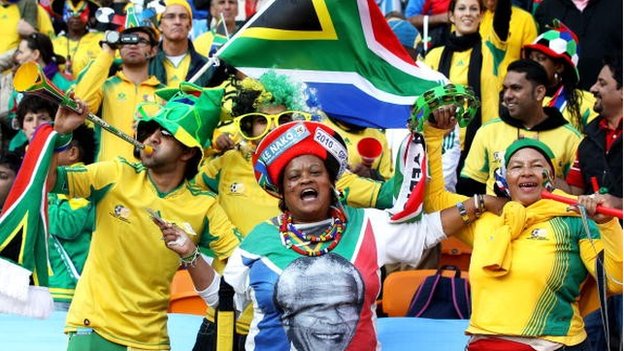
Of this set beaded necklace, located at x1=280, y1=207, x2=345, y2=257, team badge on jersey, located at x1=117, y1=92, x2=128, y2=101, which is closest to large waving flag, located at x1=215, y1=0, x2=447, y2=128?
beaded necklace, located at x1=280, y1=207, x2=345, y2=257

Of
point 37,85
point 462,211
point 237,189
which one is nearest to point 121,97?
point 237,189

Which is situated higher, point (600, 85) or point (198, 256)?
point (600, 85)

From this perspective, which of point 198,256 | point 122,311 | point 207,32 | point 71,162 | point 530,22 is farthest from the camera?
point 207,32

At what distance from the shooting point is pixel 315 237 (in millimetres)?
6355

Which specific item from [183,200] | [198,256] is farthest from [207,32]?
[198,256]

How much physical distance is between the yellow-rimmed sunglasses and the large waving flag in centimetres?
23

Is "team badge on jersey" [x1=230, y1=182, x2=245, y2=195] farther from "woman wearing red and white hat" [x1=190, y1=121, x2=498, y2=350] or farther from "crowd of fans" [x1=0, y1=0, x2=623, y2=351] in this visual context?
"woman wearing red and white hat" [x1=190, y1=121, x2=498, y2=350]

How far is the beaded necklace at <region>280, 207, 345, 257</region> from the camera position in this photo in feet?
20.7

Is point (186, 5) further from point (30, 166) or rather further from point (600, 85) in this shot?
point (30, 166)

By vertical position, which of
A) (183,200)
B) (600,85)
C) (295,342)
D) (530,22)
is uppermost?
(530,22)

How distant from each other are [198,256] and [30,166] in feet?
3.09

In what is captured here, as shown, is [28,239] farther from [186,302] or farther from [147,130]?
[186,302]

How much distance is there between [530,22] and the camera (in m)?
11.3

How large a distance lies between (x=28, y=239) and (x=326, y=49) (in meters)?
2.10
